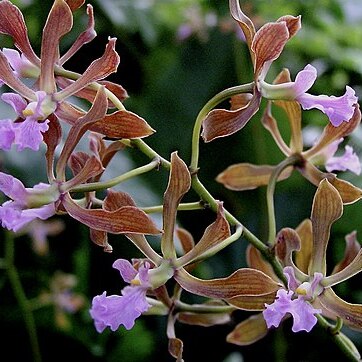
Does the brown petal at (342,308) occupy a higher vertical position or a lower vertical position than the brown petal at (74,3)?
lower

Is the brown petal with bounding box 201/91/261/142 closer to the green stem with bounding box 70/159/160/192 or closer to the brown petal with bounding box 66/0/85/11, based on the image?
the green stem with bounding box 70/159/160/192

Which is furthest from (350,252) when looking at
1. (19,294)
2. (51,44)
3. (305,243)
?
(19,294)

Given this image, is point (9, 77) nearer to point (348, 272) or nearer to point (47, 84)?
point (47, 84)

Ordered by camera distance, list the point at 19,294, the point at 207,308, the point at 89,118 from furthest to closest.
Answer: the point at 19,294 < the point at 207,308 < the point at 89,118

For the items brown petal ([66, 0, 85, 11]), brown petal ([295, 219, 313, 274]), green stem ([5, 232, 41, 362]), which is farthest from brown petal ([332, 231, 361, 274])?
green stem ([5, 232, 41, 362])

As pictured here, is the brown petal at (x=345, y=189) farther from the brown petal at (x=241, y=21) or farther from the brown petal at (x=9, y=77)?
the brown petal at (x=9, y=77)

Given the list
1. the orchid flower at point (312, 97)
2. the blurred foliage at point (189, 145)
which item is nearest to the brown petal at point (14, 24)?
the orchid flower at point (312, 97)
